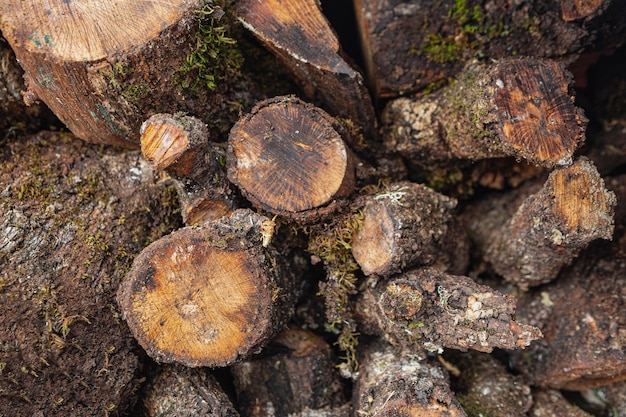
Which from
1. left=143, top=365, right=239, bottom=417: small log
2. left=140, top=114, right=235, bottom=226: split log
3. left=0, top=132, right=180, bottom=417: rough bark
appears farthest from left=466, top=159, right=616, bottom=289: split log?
left=0, top=132, right=180, bottom=417: rough bark

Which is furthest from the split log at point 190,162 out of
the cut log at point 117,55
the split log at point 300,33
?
the split log at point 300,33

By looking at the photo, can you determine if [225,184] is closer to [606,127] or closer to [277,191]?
[277,191]

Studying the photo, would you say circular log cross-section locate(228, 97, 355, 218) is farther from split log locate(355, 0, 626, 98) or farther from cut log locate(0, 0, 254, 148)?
split log locate(355, 0, 626, 98)

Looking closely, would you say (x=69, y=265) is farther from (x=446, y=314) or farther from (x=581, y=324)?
(x=581, y=324)

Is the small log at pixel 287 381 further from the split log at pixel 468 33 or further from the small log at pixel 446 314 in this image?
the split log at pixel 468 33

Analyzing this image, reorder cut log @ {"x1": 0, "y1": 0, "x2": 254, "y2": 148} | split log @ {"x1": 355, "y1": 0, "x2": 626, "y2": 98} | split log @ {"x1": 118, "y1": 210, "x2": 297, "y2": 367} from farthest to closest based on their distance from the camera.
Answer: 1. split log @ {"x1": 355, "y1": 0, "x2": 626, "y2": 98}
2. split log @ {"x1": 118, "y1": 210, "x2": 297, "y2": 367}
3. cut log @ {"x1": 0, "y1": 0, "x2": 254, "y2": 148}
